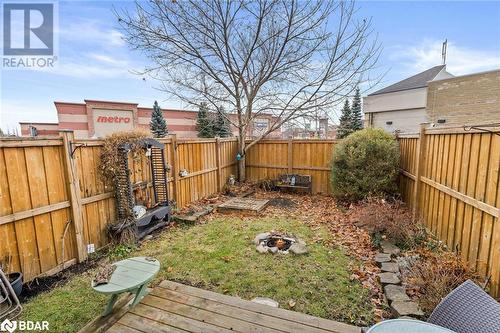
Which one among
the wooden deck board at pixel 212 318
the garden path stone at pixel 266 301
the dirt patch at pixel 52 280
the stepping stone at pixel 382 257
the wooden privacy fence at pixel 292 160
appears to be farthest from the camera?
the wooden privacy fence at pixel 292 160

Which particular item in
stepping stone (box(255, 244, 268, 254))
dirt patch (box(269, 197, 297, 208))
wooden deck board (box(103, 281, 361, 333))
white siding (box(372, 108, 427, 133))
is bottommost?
dirt patch (box(269, 197, 297, 208))

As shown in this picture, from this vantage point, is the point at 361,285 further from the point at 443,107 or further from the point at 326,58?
the point at 443,107

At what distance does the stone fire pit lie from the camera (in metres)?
4.09

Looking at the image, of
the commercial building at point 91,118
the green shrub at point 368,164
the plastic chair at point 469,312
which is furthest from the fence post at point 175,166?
the commercial building at point 91,118

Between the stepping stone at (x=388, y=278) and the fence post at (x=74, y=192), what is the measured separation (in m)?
4.45

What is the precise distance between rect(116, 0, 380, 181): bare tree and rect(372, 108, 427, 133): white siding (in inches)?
473

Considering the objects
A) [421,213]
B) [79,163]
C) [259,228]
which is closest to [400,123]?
[421,213]

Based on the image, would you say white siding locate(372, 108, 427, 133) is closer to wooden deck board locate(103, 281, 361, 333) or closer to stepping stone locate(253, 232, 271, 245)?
stepping stone locate(253, 232, 271, 245)

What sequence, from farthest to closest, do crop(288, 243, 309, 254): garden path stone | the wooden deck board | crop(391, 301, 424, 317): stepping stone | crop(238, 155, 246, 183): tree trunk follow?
crop(238, 155, 246, 183): tree trunk → crop(288, 243, 309, 254): garden path stone → crop(391, 301, 424, 317): stepping stone → the wooden deck board

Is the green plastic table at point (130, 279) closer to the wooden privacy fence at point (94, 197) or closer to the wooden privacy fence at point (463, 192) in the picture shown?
the wooden privacy fence at point (94, 197)

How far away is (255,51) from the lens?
8.16 metres

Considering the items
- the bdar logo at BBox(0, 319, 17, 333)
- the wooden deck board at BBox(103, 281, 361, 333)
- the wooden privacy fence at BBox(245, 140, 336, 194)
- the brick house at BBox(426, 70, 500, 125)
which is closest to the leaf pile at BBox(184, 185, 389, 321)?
the wooden privacy fence at BBox(245, 140, 336, 194)

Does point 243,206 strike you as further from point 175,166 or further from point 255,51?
point 255,51

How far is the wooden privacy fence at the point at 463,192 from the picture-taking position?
8.44 ft
